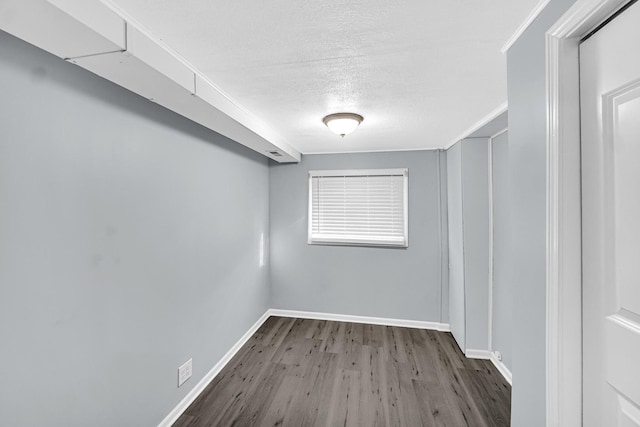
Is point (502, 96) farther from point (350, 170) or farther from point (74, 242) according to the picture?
point (74, 242)

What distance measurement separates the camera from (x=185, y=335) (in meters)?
2.10

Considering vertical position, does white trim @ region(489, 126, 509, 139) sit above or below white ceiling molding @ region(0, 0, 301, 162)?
above

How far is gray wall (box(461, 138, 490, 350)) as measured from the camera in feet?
8.98

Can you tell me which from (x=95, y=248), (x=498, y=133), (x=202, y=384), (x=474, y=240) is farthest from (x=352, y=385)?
(x=498, y=133)

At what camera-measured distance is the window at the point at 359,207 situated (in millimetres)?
3605

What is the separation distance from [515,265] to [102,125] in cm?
218

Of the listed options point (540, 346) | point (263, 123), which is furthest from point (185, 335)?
point (540, 346)

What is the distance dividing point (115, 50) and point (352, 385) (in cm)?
273

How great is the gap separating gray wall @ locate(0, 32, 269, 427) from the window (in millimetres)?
1705

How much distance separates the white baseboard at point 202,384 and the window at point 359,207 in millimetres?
1472

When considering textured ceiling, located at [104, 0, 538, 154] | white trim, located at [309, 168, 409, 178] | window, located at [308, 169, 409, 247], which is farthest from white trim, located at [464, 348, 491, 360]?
textured ceiling, located at [104, 0, 538, 154]

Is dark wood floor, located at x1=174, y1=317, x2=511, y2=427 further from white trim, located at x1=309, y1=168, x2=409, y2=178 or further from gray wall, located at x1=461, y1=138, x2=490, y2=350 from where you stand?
white trim, located at x1=309, y1=168, x2=409, y2=178

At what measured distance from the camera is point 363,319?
144 inches

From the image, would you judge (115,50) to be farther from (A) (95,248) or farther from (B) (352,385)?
(B) (352,385)
